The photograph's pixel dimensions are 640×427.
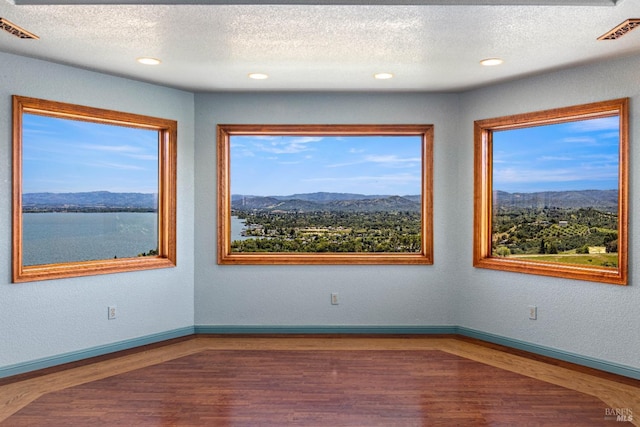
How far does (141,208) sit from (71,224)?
0.69 meters

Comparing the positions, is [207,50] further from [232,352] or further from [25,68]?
[232,352]

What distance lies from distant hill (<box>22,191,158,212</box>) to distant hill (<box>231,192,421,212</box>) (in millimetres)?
957

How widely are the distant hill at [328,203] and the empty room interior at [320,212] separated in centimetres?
2

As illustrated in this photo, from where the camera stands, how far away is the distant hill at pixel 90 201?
414 centimetres

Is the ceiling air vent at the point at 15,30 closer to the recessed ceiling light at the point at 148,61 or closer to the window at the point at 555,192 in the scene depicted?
the recessed ceiling light at the point at 148,61

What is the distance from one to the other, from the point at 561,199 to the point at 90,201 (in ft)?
14.6

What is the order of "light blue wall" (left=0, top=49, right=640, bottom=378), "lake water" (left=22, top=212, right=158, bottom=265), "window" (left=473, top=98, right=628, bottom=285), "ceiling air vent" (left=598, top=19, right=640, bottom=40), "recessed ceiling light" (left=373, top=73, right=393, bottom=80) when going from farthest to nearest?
1. "light blue wall" (left=0, top=49, right=640, bottom=378)
2. "recessed ceiling light" (left=373, top=73, right=393, bottom=80)
3. "lake water" (left=22, top=212, right=158, bottom=265)
4. "window" (left=473, top=98, right=628, bottom=285)
5. "ceiling air vent" (left=598, top=19, right=640, bottom=40)

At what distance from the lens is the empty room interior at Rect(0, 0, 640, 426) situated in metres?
3.18

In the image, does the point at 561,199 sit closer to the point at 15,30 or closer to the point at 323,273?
the point at 323,273

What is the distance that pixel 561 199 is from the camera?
176 inches

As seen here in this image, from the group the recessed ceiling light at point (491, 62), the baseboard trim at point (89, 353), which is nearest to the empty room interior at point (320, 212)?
the baseboard trim at point (89, 353)

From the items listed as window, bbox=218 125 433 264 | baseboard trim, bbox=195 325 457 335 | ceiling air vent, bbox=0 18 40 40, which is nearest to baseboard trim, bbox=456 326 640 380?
baseboard trim, bbox=195 325 457 335

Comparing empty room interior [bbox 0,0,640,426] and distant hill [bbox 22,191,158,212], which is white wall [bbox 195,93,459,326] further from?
distant hill [bbox 22,191,158,212]

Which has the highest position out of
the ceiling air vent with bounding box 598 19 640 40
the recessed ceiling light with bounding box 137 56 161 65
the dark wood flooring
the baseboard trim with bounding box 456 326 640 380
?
the recessed ceiling light with bounding box 137 56 161 65
